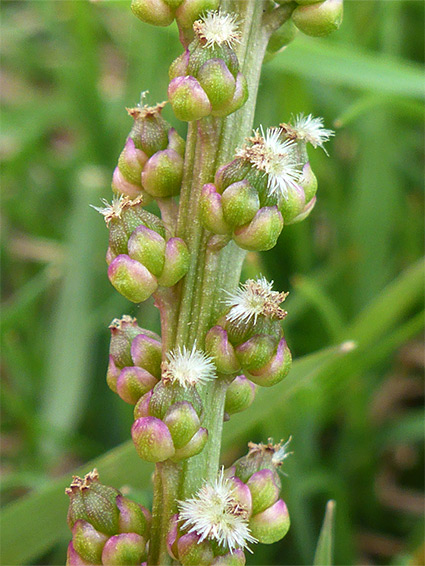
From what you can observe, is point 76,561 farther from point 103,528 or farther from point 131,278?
point 131,278

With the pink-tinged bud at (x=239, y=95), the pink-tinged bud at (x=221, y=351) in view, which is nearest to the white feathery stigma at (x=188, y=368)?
the pink-tinged bud at (x=221, y=351)

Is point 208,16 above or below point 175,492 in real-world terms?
above

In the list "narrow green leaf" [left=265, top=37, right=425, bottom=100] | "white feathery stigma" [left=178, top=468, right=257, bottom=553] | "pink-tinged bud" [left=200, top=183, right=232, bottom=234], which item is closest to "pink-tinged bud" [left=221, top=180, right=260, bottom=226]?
"pink-tinged bud" [left=200, top=183, right=232, bottom=234]

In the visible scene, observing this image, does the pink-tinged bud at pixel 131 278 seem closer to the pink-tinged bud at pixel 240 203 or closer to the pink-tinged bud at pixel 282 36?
the pink-tinged bud at pixel 240 203

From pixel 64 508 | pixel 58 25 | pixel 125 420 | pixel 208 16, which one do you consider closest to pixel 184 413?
pixel 208 16

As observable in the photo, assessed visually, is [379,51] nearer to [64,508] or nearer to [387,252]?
[387,252]

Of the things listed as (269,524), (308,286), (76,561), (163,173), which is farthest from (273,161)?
(308,286)

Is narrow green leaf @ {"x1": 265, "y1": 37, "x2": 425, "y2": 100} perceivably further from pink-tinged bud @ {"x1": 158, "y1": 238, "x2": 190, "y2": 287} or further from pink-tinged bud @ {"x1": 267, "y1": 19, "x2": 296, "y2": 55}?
pink-tinged bud @ {"x1": 158, "y1": 238, "x2": 190, "y2": 287}
